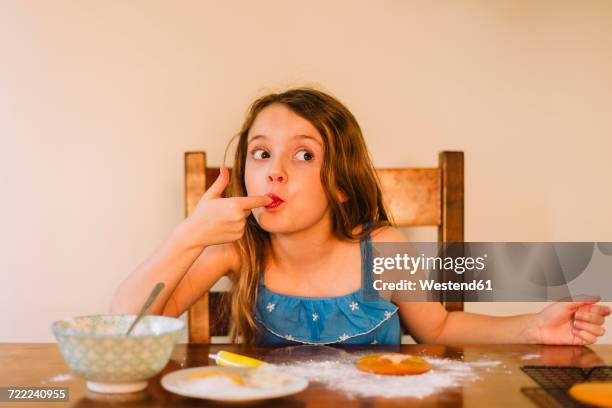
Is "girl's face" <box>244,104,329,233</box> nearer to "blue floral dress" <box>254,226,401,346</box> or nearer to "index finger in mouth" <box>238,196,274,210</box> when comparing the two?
"index finger in mouth" <box>238,196,274,210</box>

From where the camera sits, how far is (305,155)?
1.36m

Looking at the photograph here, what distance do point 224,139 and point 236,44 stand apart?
10.0 inches

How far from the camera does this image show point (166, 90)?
5.73 ft

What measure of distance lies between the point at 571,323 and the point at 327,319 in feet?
1.52

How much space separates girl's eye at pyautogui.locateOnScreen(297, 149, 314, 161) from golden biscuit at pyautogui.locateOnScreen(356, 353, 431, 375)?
50cm

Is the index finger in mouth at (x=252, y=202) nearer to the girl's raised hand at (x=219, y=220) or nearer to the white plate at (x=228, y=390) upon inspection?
the girl's raised hand at (x=219, y=220)

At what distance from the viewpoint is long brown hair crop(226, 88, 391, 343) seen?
4.56 feet

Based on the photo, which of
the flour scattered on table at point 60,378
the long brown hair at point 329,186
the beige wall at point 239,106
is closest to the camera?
the flour scattered on table at point 60,378

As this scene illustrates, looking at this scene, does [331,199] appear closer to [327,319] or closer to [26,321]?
[327,319]

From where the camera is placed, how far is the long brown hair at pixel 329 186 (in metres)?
1.39

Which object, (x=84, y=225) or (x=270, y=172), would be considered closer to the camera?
(x=270, y=172)

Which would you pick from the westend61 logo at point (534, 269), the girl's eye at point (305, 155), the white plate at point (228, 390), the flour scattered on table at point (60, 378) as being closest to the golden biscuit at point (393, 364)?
the white plate at point (228, 390)

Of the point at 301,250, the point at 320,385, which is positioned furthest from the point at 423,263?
the point at 320,385

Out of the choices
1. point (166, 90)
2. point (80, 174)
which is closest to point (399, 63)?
point (166, 90)
